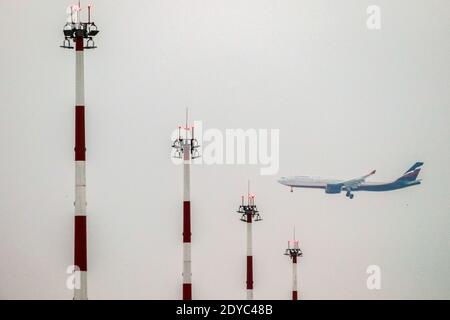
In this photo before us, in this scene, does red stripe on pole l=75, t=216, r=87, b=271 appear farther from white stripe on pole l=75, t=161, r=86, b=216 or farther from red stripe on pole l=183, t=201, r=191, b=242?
red stripe on pole l=183, t=201, r=191, b=242

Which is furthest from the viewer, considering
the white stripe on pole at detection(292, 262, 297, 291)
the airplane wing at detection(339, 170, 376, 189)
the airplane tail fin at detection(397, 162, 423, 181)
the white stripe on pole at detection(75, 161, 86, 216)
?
the airplane tail fin at detection(397, 162, 423, 181)

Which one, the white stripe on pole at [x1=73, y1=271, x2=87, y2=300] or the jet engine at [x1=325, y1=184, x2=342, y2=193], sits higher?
the white stripe on pole at [x1=73, y1=271, x2=87, y2=300]

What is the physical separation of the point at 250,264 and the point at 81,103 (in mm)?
39456

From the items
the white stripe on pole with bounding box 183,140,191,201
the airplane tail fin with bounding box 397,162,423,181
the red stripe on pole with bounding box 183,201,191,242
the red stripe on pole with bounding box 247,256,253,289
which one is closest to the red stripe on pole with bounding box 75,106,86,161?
the white stripe on pole with bounding box 183,140,191,201

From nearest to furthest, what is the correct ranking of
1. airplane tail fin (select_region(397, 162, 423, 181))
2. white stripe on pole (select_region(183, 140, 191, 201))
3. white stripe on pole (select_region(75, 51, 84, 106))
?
white stripe on pole (select_region(75, 51, 84, 106)), white stripe on pole (select_region(183, 140, 191, 201)), airplane tail fin (select_region(397, 162, 423, 181))

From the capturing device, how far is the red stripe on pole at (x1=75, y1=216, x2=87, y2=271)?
140ft

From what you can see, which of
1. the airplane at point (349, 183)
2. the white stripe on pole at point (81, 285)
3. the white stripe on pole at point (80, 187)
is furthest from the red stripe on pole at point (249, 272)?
the white stripe on pole at point (80, 187)

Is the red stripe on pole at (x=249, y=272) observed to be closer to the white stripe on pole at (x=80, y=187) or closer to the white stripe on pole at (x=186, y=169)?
the white stripe on pole at (x=186, y=169)

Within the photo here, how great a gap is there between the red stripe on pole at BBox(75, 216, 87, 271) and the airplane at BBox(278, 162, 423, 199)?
221 ft

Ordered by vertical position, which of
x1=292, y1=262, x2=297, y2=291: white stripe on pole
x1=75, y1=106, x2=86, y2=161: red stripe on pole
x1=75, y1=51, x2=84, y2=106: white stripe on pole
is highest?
x1=75, y1=51, x2=84, y2=106: white stripe on pole

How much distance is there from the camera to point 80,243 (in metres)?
42.7

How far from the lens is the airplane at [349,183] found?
12244 cm

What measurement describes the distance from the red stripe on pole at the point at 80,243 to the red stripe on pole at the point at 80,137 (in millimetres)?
2733
